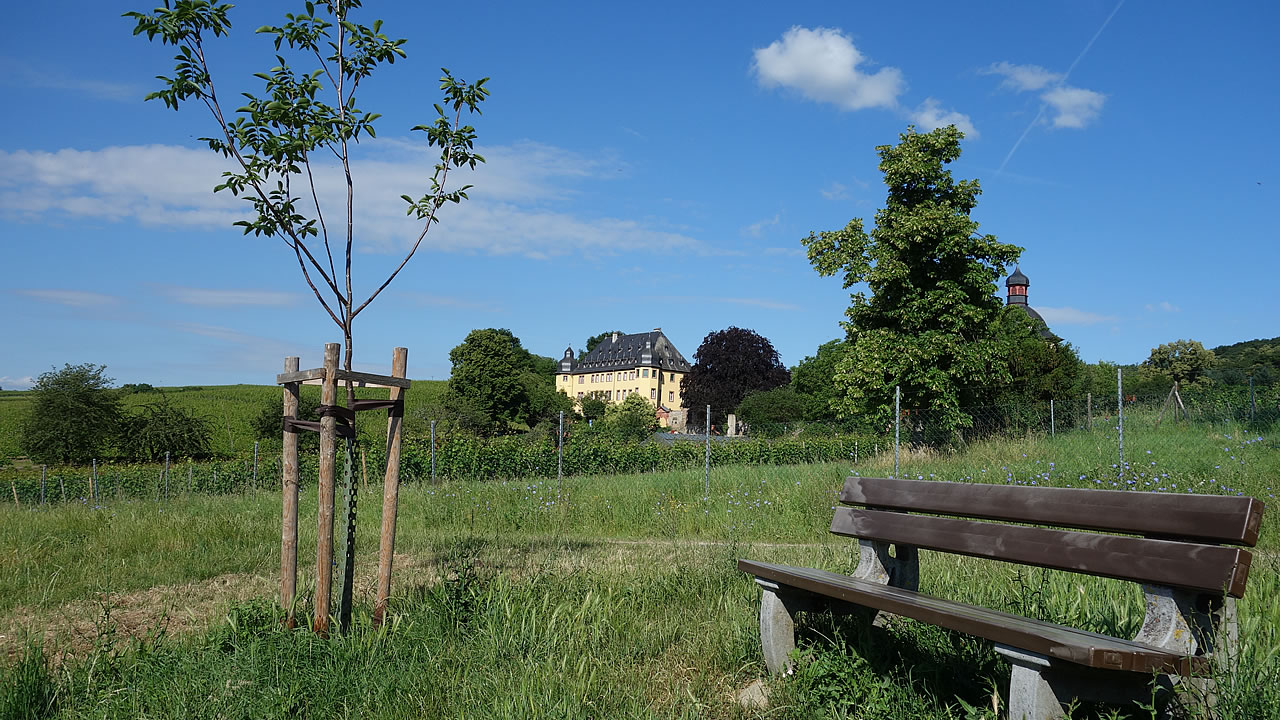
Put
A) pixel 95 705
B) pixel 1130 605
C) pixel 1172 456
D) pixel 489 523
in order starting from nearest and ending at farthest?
pixel 95 705, pixel 1130 605, pixel 489 523, pixel 1172 456

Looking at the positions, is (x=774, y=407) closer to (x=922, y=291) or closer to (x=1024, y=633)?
(x=922, y=291)

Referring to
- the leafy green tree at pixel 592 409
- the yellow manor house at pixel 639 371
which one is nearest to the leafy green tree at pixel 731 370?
the leafy green tree at pixel 592 409

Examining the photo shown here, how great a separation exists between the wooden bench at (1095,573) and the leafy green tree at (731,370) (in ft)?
207

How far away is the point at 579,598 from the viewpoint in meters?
4.79

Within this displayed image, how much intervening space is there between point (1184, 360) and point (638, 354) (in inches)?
2330

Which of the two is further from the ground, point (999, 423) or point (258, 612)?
point (999, 423)

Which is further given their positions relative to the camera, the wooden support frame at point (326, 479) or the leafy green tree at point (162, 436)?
the leafy green tree at point (162, 436)

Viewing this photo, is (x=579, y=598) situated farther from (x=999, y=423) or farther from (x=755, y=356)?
(x=755, y=356)

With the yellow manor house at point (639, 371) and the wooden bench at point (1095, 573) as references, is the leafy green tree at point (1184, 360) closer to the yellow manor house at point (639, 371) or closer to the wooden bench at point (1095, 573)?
the yellow manor house at point (639, 371)

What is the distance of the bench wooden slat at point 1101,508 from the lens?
2.66m

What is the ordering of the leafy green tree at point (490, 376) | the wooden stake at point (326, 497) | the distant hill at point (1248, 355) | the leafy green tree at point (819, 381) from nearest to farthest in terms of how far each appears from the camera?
the wooden stake at point (326, 497)
the leafy green tree at point (819, 381)
the leafy green tree at point (490, 376)
the distant hill at point (1248, 355)

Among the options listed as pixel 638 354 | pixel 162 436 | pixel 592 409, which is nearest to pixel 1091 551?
pixel 162 436

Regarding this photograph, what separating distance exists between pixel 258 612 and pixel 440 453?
1553cm

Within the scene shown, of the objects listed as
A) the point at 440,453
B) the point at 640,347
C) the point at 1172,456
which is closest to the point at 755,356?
the point at 640,347
